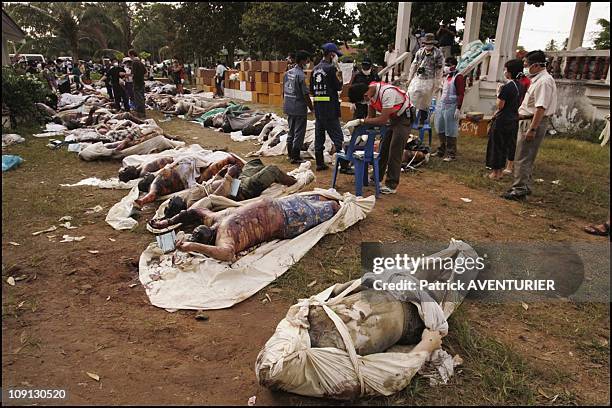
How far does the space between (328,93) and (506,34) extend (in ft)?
21.7

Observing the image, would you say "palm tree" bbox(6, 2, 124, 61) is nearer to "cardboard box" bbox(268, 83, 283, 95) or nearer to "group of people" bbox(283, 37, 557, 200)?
"cardboard box" bbox(268, 83, 283, 95)

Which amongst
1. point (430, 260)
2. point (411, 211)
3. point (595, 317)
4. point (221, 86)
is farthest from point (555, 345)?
point (221, 86)

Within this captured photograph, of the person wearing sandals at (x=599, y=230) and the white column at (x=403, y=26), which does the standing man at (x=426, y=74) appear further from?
the white column at (x=403, y=26)

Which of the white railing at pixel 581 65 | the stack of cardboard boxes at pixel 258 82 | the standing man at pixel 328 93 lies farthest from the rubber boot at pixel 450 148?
the stack of cardboard boxes at pixel 258 82

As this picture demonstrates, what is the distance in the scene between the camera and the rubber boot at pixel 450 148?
7.11 m

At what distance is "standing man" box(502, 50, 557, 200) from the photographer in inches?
184

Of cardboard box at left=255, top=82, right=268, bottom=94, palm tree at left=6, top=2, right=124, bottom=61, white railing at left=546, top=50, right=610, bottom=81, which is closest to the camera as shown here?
white railing at left=546, top=50, right=610, bottom=81

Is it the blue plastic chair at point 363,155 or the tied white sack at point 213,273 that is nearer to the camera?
the tied white sack at point 213,273

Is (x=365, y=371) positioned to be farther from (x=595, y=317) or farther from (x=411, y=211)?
(x=411, y=211)

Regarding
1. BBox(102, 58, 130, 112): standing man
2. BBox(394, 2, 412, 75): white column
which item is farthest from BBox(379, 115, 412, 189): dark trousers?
BBox(102, 58, 130, 112): standing man

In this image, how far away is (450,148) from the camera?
283 inches

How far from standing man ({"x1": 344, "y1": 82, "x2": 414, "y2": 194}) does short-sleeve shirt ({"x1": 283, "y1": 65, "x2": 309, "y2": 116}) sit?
1.66m

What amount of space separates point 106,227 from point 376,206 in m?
3.10

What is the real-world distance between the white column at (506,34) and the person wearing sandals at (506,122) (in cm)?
505
